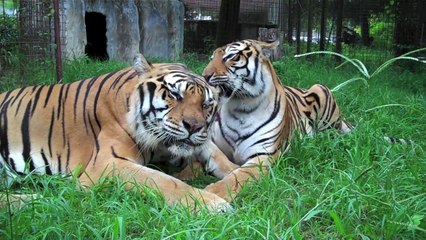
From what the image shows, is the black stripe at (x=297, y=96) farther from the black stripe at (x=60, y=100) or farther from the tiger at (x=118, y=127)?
the black stripe at (x=60, y=100)

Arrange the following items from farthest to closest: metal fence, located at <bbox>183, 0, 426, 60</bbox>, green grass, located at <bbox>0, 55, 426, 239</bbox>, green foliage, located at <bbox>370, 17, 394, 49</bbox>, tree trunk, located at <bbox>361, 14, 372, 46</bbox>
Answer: tree trunk, located at <bbox>361, 14, 372, 46</bbox> < green foliage, located at <bbox>370, 17, 394, 49</bbox> < metal fence, located at <bbox>183, 0, 426, 60</bbox> < green grass, located at <bbox>0, 55, 426, 239</bbox>

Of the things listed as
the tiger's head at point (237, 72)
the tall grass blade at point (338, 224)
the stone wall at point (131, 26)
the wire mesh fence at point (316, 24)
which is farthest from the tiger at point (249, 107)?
the wire mesh fence at point (316, 24)

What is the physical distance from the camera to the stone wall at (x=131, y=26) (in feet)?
25.6

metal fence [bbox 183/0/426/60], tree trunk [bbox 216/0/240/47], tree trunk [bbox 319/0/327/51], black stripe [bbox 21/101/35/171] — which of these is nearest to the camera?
black stripe [bbox 21/101/35/171]

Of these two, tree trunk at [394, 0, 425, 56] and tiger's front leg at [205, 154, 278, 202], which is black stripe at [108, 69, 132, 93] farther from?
tree trunk at [394, 0, 425, 56]

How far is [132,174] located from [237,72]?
107 cm

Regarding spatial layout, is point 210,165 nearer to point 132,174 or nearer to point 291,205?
point 132,174

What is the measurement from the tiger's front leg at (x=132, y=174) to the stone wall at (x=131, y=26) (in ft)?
15.1

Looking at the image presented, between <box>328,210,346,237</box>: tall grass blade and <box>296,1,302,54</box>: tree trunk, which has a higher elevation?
<box>296,1,302,54</box>: tree trunk

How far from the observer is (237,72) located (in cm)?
363

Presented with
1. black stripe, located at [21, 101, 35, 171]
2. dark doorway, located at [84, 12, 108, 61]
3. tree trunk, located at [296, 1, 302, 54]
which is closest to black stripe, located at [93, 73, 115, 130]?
black stripe, located at [21, 101, 35, 171]

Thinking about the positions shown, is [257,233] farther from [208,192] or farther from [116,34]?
[116,34]

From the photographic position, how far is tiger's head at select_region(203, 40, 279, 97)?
3.59m

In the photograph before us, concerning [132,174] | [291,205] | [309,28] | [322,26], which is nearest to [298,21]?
[309,28]
